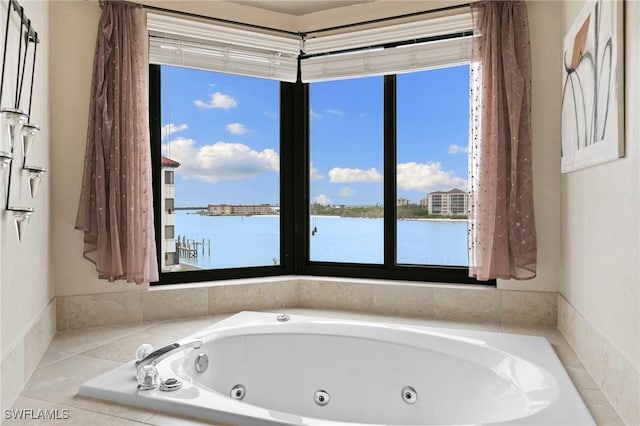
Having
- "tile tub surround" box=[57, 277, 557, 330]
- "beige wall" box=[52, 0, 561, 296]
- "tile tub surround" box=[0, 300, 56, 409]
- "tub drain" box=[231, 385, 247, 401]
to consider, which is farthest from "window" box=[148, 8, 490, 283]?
"tub drain" box=[231, 385, 247, 401]

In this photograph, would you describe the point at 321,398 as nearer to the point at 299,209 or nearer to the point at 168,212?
the point at 299,209

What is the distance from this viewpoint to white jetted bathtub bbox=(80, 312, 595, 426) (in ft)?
5.49

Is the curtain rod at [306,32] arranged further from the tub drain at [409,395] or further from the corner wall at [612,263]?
the tub drain at [409,395]

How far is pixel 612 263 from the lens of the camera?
4.99 feet

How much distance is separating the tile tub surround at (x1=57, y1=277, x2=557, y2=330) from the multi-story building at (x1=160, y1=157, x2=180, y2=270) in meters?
0.19

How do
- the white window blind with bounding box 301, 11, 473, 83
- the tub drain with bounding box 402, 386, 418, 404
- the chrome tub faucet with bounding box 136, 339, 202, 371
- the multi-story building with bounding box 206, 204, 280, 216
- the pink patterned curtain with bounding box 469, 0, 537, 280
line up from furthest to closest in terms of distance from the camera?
the multi-story building with bounding box 206, 204, 280, 216 → the white window blind with bounding box 301, 11, 473, 83 → the pink patterned curtain with bounding box 469, 0, 537, 280 → the tub drain with bounding box 402, 386, 418, 404 → the chrome tub faucet with bounding box 136, 339, 202, 371

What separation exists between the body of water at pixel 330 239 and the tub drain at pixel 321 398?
94 cm

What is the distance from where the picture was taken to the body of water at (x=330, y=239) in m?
2.75

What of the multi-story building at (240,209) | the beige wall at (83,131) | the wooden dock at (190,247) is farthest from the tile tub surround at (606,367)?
the wooden dock at (190,247)

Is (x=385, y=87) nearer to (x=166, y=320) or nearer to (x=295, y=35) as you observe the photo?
(x=295, y=35)

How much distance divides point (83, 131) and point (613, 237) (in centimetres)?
245

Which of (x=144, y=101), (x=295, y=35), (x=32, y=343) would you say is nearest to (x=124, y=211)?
(x=144, y=101)

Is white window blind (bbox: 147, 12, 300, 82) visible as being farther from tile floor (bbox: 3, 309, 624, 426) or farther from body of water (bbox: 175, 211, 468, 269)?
tile floor (bbox: 3, 309, 624, 426)

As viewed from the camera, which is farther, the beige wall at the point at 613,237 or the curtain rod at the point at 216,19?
the curtain rod at the point at 216,19
